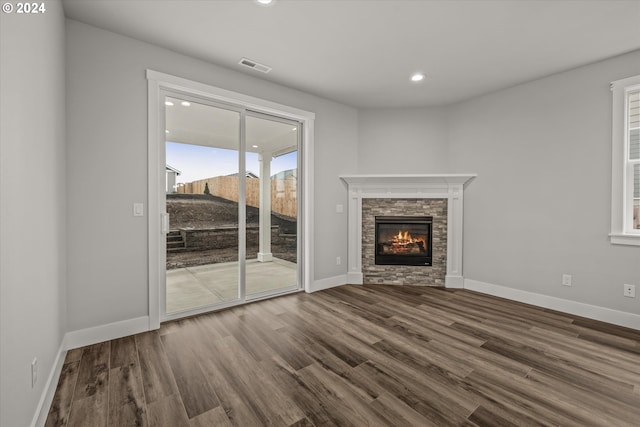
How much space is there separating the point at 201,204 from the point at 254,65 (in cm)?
171

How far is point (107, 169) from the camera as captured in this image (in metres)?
2.60

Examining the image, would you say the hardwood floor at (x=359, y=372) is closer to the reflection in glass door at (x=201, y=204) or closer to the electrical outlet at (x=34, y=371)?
the electrical outlet at (x=34, y=371)

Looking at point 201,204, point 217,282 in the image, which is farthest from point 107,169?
point 217,282

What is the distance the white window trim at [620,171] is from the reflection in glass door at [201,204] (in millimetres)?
4184

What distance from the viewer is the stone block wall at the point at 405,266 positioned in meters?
4.41

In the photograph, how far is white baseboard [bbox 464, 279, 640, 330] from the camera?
9.63ft

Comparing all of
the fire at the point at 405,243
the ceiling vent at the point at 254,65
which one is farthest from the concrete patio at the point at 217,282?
the ceiling vent at the point at 254,65

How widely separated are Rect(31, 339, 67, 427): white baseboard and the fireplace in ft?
12.3

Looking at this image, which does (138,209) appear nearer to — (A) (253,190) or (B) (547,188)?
(A) (253,190)

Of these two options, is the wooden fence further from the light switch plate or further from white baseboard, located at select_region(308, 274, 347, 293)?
white baseboard, located at select_region(308, 274, 347, 293)

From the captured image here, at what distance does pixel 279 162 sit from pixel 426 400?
3149 millimetres

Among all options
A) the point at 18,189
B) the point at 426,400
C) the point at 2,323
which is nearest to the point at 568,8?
the point at 426,400

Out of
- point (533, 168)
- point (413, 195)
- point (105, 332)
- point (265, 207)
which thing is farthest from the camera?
point (413, 195)

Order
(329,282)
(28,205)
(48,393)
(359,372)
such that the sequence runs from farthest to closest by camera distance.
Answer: (329,282) < (359,372) < (48,393) < (28,205)
